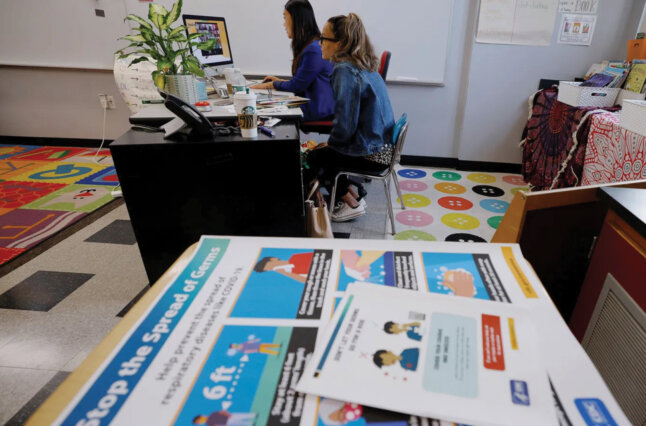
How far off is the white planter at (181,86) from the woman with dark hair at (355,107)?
2.48 feet

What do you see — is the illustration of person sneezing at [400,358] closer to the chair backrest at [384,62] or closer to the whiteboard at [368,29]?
the chair backrest at [384,62]

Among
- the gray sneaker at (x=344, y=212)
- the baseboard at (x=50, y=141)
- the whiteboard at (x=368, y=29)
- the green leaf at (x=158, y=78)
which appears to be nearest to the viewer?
the green leaf at (x=158, y=78)

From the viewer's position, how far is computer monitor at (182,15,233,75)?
2197 millimetres

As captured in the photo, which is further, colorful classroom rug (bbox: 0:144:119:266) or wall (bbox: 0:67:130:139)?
wall (bbox: 0:67:130:139)

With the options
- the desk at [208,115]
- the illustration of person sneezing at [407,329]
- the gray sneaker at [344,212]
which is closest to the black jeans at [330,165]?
the gray sneaker at [344,212]

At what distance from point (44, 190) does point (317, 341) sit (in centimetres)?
325

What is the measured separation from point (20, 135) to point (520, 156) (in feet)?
16.4

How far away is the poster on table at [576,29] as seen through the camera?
110 inches

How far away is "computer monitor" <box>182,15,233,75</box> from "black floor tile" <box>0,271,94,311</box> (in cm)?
137

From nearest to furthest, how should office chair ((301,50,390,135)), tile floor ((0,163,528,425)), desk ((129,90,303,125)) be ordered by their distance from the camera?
tile floor ((0,163,528,425)) < desk ((129,90,303,125)) < office chair ((301,50,390,135))

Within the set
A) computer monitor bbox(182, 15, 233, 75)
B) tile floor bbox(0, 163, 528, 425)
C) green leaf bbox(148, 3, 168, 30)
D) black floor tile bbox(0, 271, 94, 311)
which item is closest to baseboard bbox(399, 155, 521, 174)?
tile floor bbox(0, 163, 528, 425)

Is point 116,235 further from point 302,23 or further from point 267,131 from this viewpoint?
point 302,23

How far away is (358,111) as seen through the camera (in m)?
2.05

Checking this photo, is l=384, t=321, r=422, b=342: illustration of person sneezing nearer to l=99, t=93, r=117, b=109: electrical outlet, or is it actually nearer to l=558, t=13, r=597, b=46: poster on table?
l=558, t=13, r=597, b=46: poster on table
